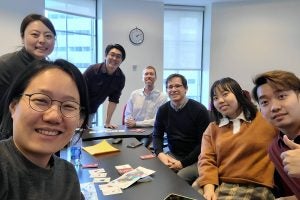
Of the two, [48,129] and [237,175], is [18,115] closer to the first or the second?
[48,129]

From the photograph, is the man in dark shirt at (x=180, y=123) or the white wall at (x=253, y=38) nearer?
the man in dark shirt at (x=180, y=123)

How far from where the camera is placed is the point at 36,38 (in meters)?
2.03

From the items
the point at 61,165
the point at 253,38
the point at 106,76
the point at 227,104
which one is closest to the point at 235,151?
the point at 227,104

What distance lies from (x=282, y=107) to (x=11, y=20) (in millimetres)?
4022

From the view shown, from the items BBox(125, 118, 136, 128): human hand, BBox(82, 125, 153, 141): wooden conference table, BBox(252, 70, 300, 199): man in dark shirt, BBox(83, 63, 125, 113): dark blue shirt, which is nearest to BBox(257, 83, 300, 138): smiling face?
BBox(252, 70, 300, 199): man in dark shirt

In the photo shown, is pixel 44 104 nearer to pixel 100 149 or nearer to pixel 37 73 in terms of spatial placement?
pixel 37 73

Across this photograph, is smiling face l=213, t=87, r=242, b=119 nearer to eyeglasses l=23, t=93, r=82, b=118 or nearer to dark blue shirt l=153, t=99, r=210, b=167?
dark blue shirt l=153, t=99, r=210, b=167

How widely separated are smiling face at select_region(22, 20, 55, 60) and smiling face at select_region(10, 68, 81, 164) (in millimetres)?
1204

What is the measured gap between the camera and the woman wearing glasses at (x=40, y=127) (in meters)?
0.84

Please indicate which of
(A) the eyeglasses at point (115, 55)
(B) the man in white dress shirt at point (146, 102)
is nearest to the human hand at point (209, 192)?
(B) the man in white dress shirt at point (146, 102)

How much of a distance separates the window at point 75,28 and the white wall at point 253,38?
2.48 m

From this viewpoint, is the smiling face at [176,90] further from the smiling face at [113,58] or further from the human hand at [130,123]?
the smiling face at [113,58]

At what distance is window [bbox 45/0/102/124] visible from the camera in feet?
16.5

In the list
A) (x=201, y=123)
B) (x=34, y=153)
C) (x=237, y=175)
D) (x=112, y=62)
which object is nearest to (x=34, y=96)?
(x=34, y=153)
